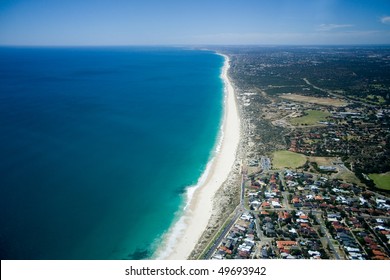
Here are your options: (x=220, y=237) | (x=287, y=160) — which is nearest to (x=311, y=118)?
(x=287, y=160)

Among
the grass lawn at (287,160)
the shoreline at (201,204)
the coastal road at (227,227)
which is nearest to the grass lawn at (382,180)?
the grass lawn at (287,160)

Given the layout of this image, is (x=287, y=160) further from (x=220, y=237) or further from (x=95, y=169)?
(x=95, y=169)

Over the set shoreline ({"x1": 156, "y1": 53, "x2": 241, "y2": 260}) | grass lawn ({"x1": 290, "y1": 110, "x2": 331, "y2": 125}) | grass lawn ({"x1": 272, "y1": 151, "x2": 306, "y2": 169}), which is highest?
grass lawn ({"x1": 290, "y1": 110, "x2": 331, "y2": 125})

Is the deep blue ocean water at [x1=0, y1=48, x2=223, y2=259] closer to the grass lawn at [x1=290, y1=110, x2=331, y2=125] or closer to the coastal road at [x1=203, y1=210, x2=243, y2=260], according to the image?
the coastal road at [x1=203, y1=210, x2=243, y2=260]

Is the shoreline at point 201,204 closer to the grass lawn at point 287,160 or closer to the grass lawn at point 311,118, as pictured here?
the grass lawn at point 287,160

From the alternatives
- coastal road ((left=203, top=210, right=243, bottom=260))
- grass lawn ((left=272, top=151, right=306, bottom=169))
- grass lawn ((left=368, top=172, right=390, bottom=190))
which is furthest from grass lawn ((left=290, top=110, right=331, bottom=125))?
coastal road ((left=203, top=210, right=243, bottom=260))
